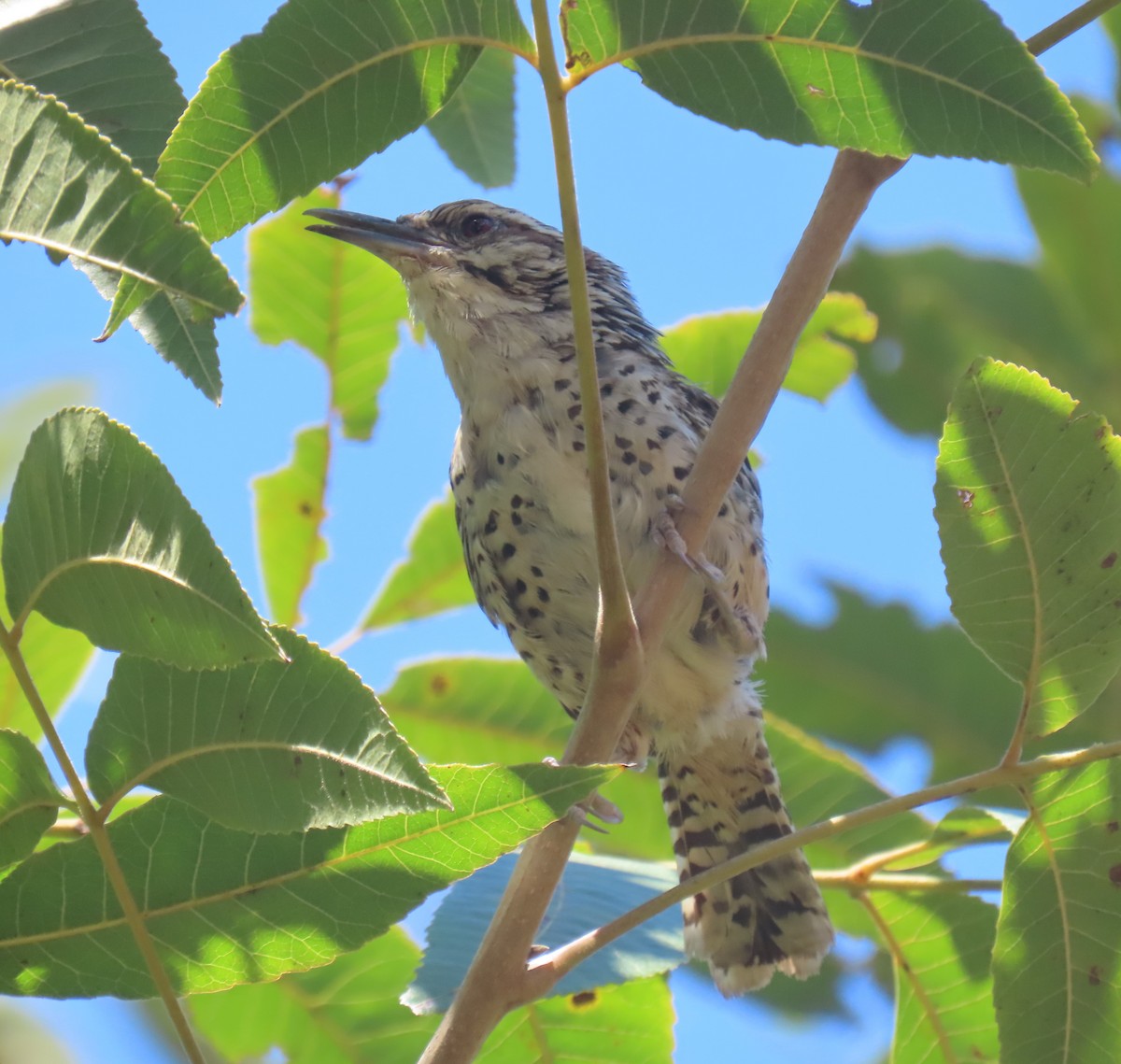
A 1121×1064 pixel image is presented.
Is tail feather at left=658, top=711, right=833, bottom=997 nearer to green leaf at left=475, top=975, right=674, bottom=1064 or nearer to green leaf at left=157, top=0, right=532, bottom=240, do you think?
green leaf at left=475, top=975, right=674, bottom=1064

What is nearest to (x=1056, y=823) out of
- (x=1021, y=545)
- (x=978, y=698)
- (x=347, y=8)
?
(x=1021, y=545)

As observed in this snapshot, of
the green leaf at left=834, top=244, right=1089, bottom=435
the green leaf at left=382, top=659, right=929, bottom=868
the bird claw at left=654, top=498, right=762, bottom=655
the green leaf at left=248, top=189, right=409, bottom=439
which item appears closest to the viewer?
the bird claw at left=654, top=498, right=762, bottom=655

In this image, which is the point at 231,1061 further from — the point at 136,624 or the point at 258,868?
the point at 136,624

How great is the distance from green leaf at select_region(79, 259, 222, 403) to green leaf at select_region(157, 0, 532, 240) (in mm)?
120

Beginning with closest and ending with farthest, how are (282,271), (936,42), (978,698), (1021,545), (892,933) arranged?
(936,42), (1021,545), (892,933), (282,271), (978,698)

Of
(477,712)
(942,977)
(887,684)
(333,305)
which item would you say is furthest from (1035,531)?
(887,684)

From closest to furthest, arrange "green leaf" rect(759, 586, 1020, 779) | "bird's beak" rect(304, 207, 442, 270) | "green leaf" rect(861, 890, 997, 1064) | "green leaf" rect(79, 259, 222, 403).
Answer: "green leaf" rect(79, 259, 222, 403), "green leaf" rect(861, 890, 997, 1064), "bird's beak" rect(304, 207, 442, 270), "green leaf" rect(759, 586, 1020, 779)

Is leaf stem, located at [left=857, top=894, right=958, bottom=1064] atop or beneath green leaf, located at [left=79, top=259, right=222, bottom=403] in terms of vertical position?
beneath

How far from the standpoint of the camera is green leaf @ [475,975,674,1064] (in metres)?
2.37

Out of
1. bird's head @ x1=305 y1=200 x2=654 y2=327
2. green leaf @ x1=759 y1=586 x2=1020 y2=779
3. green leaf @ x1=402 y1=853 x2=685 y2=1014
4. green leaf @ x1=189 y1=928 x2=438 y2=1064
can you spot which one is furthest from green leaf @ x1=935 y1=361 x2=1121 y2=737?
green leaf @ x1=759 y1=586 x2=1020 y2=779

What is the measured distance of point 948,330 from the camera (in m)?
6.05

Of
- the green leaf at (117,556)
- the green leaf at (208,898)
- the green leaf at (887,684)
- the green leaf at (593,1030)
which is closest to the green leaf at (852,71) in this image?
the green leaf at (117,556)

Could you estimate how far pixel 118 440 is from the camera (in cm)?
149

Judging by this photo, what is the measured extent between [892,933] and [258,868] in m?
1.27
